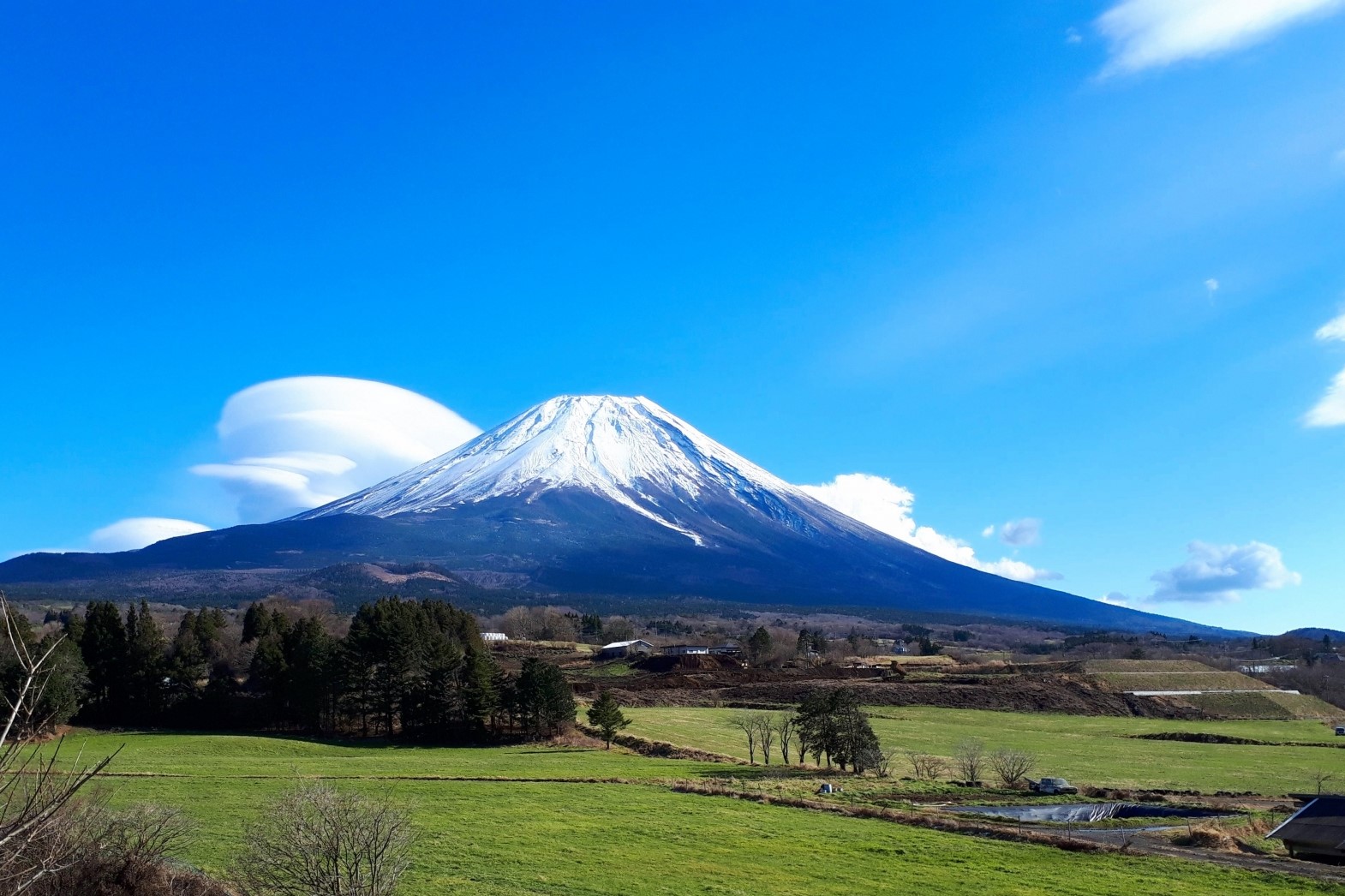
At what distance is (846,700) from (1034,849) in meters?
21.4

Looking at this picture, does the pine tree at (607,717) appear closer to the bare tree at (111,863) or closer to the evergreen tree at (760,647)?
the bare tree at (111,863)

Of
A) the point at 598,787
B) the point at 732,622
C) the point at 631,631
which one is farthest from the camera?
the point at 732,622

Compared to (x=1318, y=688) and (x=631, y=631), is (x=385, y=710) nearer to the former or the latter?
(x=631, y=631)

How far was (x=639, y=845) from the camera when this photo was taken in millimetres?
29141

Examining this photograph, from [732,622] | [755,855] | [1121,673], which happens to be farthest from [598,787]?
[732,622]

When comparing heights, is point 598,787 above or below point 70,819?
below

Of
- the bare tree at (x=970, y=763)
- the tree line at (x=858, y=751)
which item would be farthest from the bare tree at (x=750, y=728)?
the bare tree at (x=970, y=763)

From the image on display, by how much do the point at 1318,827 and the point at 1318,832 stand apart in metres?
0.35

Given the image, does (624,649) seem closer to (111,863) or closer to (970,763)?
(970,763)

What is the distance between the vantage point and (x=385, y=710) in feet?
199

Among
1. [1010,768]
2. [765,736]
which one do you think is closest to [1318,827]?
[1010,768]

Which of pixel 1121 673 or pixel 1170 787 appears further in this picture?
pixel 1121 673

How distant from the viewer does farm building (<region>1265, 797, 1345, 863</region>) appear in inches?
1115

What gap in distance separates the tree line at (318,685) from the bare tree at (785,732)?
14.0 metres
